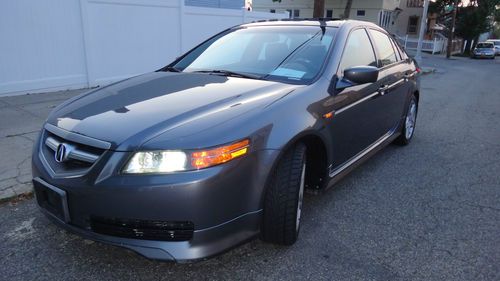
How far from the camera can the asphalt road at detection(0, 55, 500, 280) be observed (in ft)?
8.55

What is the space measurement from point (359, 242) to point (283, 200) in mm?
827

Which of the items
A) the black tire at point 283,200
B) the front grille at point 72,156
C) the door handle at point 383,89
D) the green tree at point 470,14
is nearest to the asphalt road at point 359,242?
the black tire at point 283,200

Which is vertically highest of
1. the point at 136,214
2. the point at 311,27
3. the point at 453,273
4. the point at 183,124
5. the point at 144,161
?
the point at 311,27

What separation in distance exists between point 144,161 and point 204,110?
0.53 meters

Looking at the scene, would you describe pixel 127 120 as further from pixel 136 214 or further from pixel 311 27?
pixel 311 27

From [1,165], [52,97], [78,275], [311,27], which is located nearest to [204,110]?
[78,275]

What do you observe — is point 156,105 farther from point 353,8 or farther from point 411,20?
point 411,20

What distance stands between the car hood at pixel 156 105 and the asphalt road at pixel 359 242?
34.9 inches

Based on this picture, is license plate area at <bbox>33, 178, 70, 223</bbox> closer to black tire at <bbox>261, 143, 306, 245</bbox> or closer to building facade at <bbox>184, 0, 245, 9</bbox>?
black tire at <bbox>261, 143, 306, 245</bbox>

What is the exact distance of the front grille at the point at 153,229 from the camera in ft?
7.22

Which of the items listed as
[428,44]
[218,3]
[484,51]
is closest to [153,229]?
[218,3]

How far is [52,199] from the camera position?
2.40 meters

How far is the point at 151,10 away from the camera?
952 centimetres

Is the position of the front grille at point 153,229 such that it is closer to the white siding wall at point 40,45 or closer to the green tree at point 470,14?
the white siding wall at point 40,45
